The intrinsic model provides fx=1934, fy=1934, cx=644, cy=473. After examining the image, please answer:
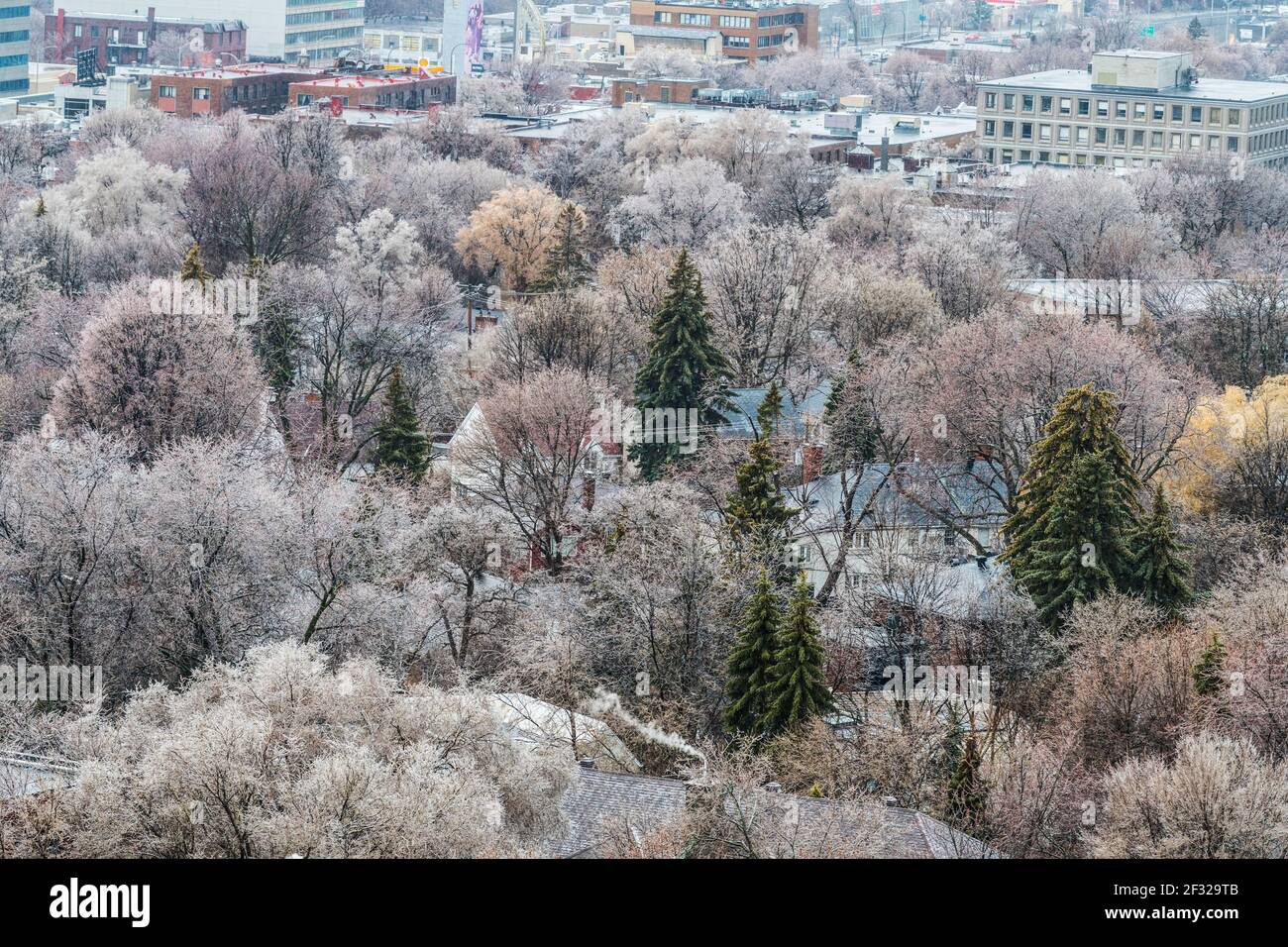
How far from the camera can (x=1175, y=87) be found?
117625 mm

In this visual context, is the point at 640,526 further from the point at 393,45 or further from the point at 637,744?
the point at 393,45

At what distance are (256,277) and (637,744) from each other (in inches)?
1220

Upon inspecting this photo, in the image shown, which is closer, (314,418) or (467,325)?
(314,418)

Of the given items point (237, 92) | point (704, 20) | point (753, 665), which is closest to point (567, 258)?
point (753, 665)

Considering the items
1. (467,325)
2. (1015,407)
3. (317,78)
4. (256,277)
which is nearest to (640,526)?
(1015,407)

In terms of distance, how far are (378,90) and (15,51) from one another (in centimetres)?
3162

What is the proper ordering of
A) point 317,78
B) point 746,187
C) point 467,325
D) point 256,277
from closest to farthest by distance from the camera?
point 256,277 < point 467,325 < point 746,187 < point 317,78

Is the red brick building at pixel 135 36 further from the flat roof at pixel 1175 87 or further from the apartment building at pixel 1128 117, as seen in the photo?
the flat roof at pixel 1175 87

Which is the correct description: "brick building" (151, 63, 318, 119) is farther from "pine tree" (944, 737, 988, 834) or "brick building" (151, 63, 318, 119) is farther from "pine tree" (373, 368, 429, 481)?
"pine tree" (944, 737, 988, 834)

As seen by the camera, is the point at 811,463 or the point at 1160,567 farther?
the point at 811,463

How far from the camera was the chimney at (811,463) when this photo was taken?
159 feet

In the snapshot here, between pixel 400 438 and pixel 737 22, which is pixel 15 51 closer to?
pixel 737 22

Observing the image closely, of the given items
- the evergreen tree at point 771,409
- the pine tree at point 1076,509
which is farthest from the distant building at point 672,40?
the pine tree at point 1076,509

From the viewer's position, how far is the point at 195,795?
73.5ft
